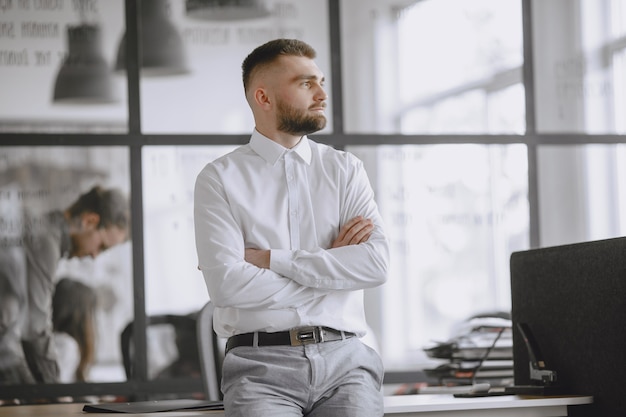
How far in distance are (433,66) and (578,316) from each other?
295 cm

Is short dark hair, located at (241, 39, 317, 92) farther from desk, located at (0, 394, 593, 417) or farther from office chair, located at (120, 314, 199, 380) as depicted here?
office chair, located at (120, 314, 199, 380)

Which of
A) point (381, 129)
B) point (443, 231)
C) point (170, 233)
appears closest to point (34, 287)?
point (170, 233)

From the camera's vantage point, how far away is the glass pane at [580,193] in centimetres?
553

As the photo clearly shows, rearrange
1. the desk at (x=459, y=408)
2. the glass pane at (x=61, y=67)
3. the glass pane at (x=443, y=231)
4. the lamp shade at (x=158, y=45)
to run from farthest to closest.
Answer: the glass pane at (x=443, y=231), the lamp shade at (x=158, y=45), the glass pane at (x=61, y=67), the desk at (x=459, y=408)

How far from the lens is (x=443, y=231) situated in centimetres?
543

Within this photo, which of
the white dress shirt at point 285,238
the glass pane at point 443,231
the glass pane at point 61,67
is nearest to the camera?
the white dress shirt at point 285,238

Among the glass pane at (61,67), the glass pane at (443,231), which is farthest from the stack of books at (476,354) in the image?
the glass pane at (61,67)

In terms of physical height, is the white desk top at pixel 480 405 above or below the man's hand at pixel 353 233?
below

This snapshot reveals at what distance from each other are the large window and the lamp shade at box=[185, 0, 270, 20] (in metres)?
0.01

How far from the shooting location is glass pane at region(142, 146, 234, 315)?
5137mm

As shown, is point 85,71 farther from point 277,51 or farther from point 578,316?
point 578,316

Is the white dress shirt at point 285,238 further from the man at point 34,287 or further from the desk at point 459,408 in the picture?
the man at point 34,287

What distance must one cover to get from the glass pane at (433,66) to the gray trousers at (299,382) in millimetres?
3074

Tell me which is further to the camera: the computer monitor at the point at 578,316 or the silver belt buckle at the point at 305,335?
the computer monitor at the point at 578,316
